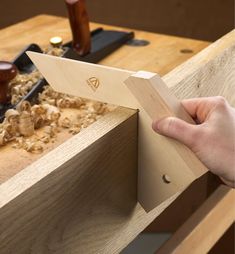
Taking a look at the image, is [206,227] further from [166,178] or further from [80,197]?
[80,197]

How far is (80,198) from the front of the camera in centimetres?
60

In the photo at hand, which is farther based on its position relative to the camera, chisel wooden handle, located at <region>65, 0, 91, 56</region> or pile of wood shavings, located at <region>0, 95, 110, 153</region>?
chisel wooden handle, located at <region>65, 0, 91, 56</region>

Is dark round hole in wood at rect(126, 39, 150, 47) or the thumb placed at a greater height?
the thumb

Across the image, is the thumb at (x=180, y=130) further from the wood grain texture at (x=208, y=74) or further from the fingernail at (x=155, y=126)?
the wood grain texture at (x=208, y=74)

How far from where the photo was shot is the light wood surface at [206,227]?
38.0 inches

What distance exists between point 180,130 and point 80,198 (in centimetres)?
14

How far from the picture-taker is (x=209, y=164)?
2.05 ft

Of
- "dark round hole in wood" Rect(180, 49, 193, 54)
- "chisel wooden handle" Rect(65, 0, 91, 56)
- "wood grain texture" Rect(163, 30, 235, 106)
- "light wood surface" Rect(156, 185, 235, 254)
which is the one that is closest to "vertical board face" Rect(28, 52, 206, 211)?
"wood grain texture" Rect(163, 30, 235, 106)

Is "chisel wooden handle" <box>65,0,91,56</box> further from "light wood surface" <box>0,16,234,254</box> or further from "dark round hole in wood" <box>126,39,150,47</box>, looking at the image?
"light wood surface" <box>0,16,234,254</box>

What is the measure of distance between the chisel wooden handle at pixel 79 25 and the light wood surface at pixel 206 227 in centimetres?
44

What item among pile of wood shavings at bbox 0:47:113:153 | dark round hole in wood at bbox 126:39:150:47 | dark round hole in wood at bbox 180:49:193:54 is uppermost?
pile of wood shavings at bbox 0:47:113:153

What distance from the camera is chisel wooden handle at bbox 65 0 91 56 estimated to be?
3.62 ft

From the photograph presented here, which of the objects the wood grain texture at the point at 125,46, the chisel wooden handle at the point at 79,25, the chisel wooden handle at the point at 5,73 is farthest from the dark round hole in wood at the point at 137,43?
the chisel wooden handle at the point at 5,73

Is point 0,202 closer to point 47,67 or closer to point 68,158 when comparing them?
point 68,158
